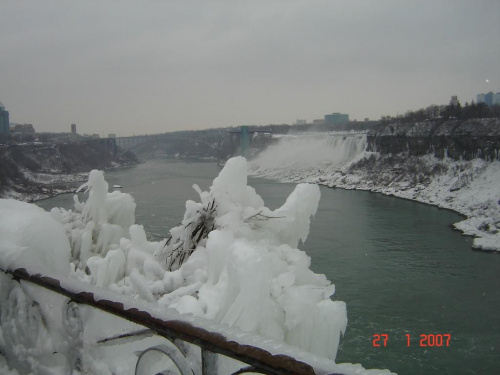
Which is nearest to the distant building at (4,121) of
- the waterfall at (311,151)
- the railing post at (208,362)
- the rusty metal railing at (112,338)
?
the waterfall at (311,151)

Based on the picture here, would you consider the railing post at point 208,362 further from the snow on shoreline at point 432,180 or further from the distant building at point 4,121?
the distant building at point 4,121

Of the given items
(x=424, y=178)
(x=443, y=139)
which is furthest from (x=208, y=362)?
(x=443, y=139)

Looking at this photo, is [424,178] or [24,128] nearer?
[424,178]

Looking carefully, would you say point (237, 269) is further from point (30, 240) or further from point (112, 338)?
point (112, 338)

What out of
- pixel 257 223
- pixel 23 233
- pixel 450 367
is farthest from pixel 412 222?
pixel 23 233

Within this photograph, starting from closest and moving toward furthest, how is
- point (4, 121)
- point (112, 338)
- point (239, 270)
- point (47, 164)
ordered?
point (112, 338) < point (239, 270) < point (47, 164) < point (4, 121)
